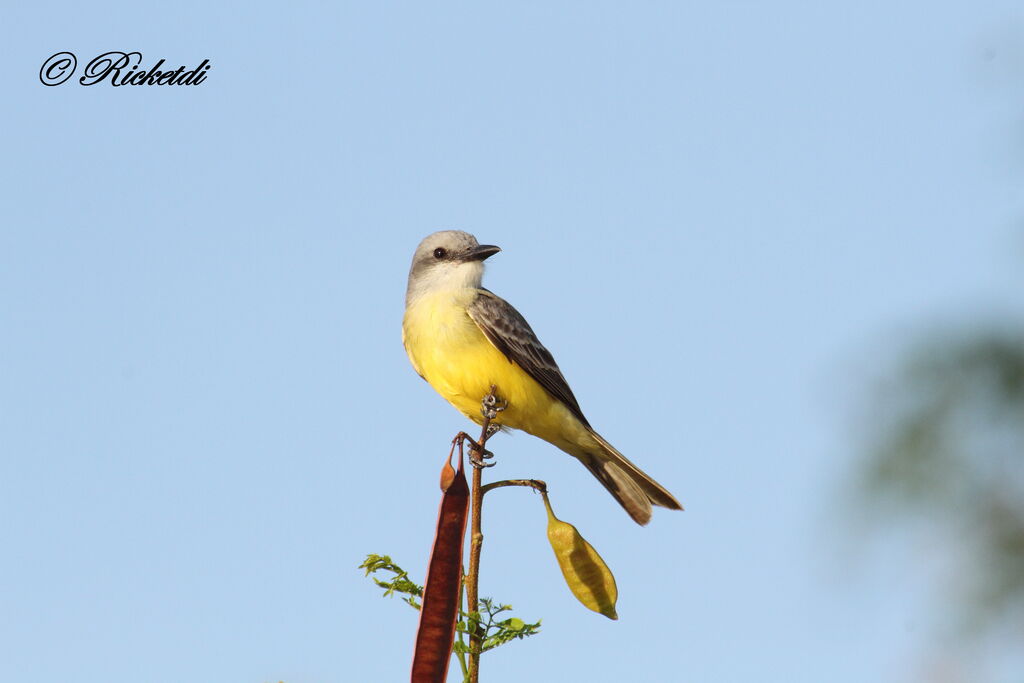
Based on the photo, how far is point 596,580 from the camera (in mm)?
4004

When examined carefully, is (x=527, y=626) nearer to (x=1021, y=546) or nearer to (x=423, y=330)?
(x=423, y=330)

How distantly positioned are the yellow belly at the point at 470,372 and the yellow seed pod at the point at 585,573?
3.38 meters

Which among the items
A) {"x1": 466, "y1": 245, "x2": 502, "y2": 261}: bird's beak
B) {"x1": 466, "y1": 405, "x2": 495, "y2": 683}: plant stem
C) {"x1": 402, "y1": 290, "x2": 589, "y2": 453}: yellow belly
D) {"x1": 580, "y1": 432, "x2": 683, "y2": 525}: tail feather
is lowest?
{"x1": 466, "y1": 405, "x2": 495, "y2": 683}: plant stem

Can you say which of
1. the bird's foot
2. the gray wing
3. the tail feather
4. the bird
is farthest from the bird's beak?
the tail feather

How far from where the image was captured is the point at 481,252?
8195 mm

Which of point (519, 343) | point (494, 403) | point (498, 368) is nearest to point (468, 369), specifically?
point (498, 368)

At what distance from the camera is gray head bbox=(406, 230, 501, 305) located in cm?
821

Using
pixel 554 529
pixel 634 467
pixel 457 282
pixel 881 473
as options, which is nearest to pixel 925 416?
pixel 881 473

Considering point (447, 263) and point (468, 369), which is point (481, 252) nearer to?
point (447, 263)

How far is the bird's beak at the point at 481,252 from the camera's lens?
318 inches

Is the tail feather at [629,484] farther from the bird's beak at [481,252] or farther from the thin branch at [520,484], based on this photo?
the thin branch at [520,484]

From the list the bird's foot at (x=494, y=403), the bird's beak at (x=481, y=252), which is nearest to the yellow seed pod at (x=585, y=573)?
the bird's foot at (x=494, y=403)

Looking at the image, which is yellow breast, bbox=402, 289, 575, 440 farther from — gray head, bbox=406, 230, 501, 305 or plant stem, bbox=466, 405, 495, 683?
plant stem, bbox=466, 405, 495, 683

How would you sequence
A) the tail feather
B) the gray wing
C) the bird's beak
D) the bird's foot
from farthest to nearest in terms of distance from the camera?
1. the bird's beak
2. the gray wing
3. the tail feather
4. the bird's foot
